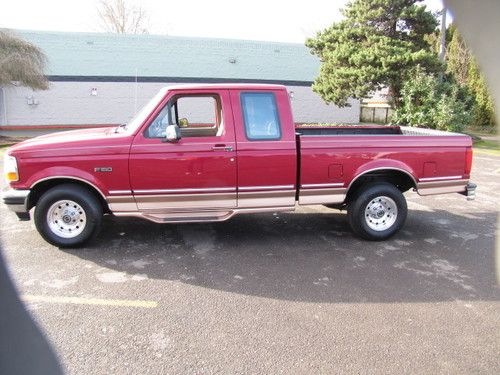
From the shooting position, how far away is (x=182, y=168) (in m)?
5.32

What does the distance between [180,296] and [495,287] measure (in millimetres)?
3279

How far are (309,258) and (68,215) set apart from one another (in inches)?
119

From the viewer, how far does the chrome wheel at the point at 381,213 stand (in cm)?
591

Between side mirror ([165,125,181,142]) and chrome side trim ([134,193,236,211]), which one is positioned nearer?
side mirror ([165,125,181,142])

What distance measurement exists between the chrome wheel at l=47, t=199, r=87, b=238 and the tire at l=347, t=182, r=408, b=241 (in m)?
3.54

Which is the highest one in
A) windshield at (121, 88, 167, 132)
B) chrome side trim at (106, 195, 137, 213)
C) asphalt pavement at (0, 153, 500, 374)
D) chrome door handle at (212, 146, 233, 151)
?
windshield at (121, 88, 167, 132)

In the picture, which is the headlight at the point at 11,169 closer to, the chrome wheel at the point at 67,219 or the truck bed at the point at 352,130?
the chrome wheel at the point at 67,219

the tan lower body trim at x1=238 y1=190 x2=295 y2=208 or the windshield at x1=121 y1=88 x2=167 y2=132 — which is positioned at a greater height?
the windshield at x1=121 y1=88 x2=167 y2=132

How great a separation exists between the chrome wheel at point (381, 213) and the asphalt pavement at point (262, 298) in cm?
28

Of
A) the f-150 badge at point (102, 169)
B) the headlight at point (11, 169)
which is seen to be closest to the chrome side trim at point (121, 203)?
the f-150 badge at point (102, 169)

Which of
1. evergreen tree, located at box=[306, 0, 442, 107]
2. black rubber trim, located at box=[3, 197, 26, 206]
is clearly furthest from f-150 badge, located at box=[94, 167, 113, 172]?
evergreen tree, located at box=[306, 0, 442, 107]

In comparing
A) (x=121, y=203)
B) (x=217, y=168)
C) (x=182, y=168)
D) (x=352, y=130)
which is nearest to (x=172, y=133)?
(x=182, y=168)

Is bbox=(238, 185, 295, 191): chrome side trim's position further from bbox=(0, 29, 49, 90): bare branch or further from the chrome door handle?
bbox=(0, 29, 49, 90): bare branch

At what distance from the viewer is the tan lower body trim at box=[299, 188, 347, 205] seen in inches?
225
